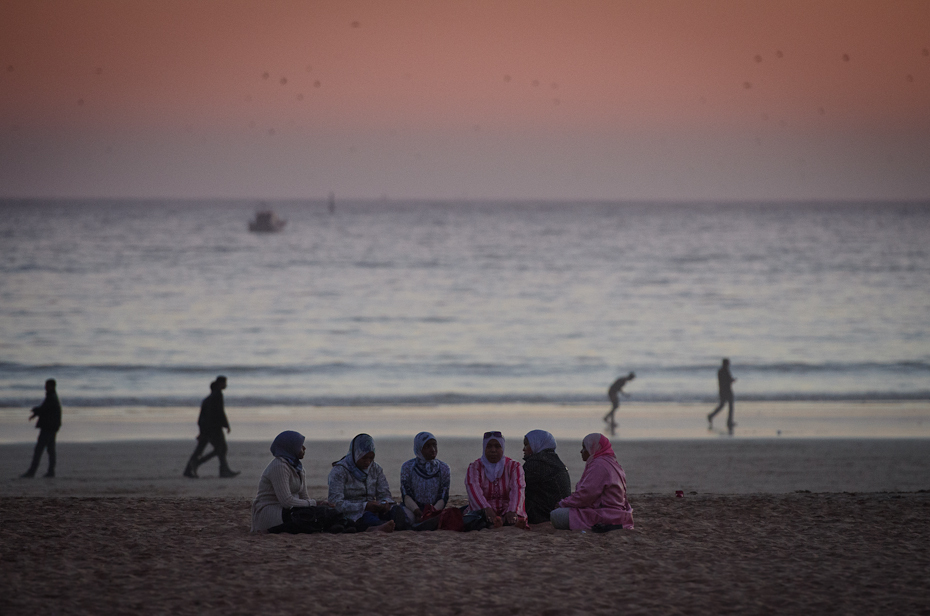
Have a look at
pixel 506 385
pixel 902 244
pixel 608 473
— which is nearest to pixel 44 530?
pixel 608 473

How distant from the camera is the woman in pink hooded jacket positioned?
25.3 ft

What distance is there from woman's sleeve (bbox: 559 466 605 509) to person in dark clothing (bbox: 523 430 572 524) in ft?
0.92

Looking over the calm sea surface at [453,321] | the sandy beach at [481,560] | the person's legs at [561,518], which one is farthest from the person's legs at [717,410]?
the person's legs at [561,518]

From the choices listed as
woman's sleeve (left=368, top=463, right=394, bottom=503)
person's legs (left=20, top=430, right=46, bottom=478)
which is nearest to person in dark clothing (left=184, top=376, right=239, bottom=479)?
person's legs (left=20, top=430, right=46, bottom=478)

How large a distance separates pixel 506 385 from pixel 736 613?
1782 centimetres

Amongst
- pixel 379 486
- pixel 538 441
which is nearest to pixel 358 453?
pixel 379 486

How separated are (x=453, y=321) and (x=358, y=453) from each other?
97.4 feet

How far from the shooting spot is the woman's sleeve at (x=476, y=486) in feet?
26.0

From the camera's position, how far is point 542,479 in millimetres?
8188

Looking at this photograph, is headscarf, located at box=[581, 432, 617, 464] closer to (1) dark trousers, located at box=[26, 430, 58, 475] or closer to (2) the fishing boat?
(1) dark trousers, located at box=[26, 430, 58, 475]

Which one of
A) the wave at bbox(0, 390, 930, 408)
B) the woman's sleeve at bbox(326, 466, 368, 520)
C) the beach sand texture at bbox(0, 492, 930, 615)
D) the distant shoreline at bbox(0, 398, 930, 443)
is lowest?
the beach sand texture at bbox(0, 492, 930, 615)

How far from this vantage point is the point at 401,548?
23.8ft

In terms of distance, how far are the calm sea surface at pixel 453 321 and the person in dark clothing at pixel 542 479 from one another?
12.7 metres

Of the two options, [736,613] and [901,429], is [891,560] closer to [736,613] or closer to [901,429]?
[736,613]
